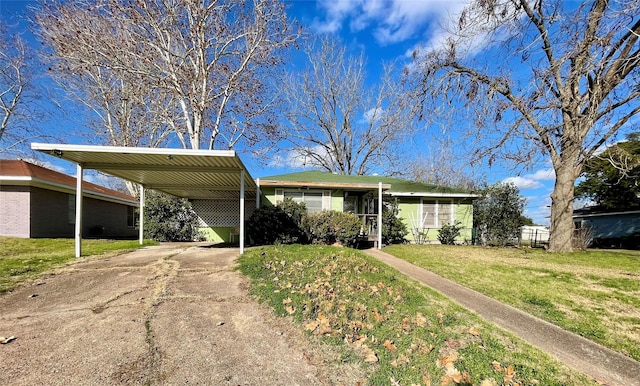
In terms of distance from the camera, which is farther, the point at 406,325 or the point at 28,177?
the point at 28,177

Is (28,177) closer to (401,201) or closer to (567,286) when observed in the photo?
(401,201)

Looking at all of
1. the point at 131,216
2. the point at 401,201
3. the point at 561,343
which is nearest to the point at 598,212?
the point at 401,201

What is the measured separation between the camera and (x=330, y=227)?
10.9 metres

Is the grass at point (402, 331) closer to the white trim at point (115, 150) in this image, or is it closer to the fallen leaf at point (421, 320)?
the fallen leaf at point (421, 320)

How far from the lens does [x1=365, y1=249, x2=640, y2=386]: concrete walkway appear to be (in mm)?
2898

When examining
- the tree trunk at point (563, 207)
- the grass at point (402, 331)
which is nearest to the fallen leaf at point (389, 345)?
the grass at point (402, 331)

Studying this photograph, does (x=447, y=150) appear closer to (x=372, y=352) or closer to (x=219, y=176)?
(x=219, y=176)

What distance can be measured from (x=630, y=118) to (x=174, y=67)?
17.5 metres

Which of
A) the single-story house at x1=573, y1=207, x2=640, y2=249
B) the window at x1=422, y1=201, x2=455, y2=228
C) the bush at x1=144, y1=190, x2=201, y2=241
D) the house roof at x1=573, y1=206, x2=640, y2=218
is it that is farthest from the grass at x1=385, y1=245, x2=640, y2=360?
the house roof at x1=573, y1=206, x2=640, y2=218

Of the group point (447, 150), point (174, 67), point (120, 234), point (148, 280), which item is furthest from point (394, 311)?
point (120, 234)

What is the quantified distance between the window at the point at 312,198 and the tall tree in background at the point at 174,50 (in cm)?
561

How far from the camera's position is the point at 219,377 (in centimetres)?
253

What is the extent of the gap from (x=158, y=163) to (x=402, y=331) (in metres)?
7.10

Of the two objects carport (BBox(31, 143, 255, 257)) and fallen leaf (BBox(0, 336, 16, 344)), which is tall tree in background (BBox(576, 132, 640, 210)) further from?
fallen leaf (BBox(0, 336, 16, 344))
